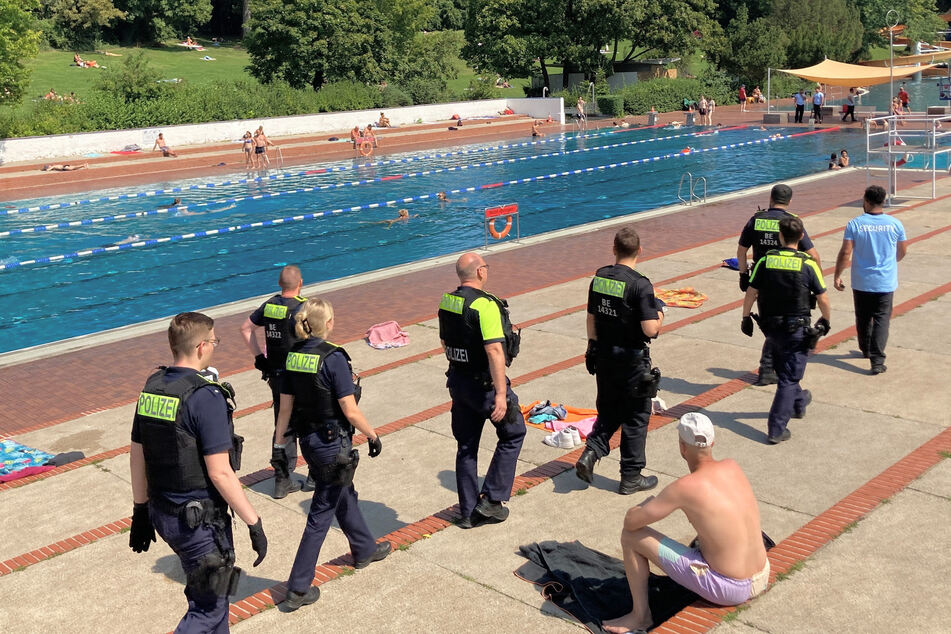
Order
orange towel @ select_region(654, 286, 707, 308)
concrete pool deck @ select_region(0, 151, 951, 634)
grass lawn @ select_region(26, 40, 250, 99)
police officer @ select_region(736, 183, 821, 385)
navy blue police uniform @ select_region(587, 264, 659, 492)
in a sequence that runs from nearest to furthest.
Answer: concrete pool deck @ select_region(0, 151, 951, 634) → navy blue police uniform @ select_region(587, 264, 659, 492) → police officer @ select_region(736, 183, 821, 385) → orange towel @ select_region(654, 286, 707, 308) → grass lawn @ select_region(26, 40, 250, 99)

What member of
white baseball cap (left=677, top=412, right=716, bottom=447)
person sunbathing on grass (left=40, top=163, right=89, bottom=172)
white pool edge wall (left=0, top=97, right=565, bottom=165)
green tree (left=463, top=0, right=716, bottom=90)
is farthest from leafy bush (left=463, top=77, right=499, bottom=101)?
white baseball cap (left=677, top=412, right=716, bottom=447)

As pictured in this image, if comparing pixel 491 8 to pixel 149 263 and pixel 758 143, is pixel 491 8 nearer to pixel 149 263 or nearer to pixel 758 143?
pixel 758 143

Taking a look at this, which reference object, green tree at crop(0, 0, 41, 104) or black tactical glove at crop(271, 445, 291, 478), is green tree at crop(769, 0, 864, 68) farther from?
black tactical glove at crop(271, 445, 291, 478)

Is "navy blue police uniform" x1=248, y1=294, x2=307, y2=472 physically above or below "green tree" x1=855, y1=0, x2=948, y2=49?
below

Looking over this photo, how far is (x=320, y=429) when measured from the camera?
18.5 feet

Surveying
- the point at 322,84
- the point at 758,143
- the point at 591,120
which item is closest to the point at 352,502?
the point at 758,143

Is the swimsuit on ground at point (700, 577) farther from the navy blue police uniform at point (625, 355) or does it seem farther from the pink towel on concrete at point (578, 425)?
the pink towel on concrete at point (578, 425)

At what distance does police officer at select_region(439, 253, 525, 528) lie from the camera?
6.15m

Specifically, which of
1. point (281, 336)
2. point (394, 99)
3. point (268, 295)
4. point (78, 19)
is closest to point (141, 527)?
point (281, 336)

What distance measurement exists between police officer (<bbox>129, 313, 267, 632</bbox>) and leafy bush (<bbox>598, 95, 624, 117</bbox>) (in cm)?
4971

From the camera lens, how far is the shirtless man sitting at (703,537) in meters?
4.80

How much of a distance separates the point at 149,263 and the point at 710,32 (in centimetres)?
4582

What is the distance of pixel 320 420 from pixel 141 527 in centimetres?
120

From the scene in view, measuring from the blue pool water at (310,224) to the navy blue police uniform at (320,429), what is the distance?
12.2 metres
